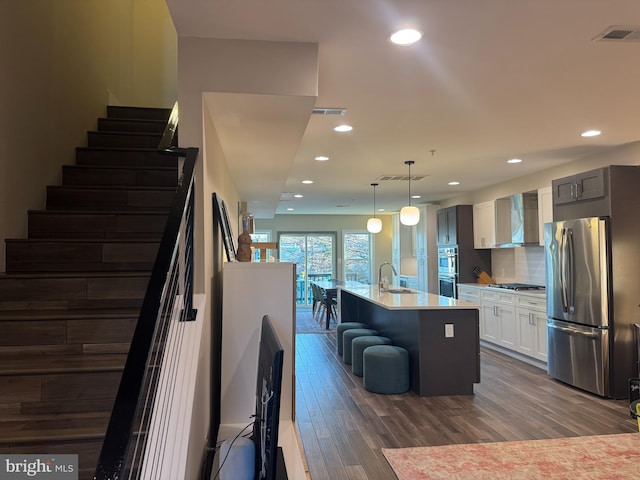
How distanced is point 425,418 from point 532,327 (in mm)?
2605

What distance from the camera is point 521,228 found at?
6262 millimetres

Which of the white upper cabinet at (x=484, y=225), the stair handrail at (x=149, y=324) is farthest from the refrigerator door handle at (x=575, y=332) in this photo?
the stair handrail at (x=149, y=324)

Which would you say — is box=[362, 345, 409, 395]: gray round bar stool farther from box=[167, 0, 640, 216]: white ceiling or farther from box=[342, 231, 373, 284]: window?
box=[342, 231, 373, 284]: window

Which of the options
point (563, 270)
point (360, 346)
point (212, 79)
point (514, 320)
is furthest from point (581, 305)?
point (212, 79)

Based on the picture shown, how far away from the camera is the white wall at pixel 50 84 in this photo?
102 inches

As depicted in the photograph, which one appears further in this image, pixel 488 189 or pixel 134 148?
pixel 488 189

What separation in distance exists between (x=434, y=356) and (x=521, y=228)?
9.66ft

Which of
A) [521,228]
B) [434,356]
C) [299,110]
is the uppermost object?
[299,110]

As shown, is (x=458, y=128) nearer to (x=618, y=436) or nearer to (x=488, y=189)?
(x=618, y=436)

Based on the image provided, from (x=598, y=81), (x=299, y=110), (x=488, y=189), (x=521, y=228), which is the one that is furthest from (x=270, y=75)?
(x=488, y=189)

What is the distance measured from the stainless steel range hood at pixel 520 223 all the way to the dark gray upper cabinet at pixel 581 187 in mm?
1180

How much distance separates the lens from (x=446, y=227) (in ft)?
26.9

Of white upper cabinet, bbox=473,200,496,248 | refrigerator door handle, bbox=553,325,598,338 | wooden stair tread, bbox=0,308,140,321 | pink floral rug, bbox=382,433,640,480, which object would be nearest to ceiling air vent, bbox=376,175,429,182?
white upper cabinet, bbox=473,200,496,248

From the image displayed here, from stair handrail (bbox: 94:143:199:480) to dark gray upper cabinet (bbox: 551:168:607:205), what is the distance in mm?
4149
